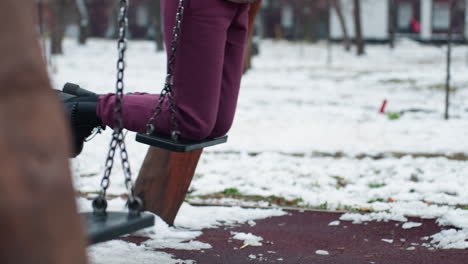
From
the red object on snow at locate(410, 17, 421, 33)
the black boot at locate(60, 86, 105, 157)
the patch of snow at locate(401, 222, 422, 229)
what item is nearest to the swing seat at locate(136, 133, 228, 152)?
the black boot at locate(60, 86, 105, 157)

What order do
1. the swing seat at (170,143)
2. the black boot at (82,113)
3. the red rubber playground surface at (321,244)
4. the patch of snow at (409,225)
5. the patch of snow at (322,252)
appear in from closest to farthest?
1. the swing seat at (170,143)
2. the black boot at (82,113)
3. the red rubber playground surface at (321,244)
4. the patch of snow at (322,252)
5. the patch of snow at (409,225)

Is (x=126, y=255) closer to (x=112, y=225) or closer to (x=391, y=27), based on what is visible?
(x=112, y=225)

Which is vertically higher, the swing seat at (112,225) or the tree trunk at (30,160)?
the tree trunk at (30,160)

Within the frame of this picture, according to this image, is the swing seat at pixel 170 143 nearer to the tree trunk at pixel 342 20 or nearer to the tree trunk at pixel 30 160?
the tree trunk at pixel 30 160

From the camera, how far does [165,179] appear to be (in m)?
4.07

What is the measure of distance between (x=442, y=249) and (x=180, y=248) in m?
1.27

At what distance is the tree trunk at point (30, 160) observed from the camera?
1.23 metres

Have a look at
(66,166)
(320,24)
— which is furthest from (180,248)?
(320,24)

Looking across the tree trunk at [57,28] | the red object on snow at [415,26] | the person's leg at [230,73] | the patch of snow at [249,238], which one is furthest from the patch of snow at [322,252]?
the red object on snow at [415,26]

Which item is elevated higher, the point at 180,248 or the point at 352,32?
the point at 180,248

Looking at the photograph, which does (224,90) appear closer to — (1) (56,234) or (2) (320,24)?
(1) (56,234)

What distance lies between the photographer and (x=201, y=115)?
302cm

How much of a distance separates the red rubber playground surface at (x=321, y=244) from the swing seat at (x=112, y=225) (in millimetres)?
1257

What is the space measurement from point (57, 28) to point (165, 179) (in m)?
21.5
